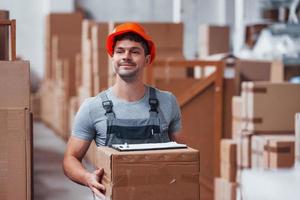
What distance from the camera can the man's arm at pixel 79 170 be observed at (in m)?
3.15

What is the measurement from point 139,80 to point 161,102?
0.54 feet

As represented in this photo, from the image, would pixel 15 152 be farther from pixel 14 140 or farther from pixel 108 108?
pixel 108 108

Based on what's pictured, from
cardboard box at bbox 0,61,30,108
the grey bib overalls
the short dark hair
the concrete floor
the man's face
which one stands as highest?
the short dark hair

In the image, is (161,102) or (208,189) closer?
(161,102)

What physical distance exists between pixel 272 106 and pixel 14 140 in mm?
3471

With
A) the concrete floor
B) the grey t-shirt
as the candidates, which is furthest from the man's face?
the concrete floor

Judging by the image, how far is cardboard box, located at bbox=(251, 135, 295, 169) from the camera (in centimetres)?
604

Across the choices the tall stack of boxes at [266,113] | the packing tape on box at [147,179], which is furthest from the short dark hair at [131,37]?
the tall stack of boxes at [266,113]

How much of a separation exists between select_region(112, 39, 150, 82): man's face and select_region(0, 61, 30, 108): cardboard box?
1.54 ft

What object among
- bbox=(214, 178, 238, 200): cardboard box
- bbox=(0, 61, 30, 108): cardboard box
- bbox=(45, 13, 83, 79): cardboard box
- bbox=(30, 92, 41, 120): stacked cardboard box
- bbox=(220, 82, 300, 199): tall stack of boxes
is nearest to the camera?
bbox=(0, 61, 30, 108): cardboard box

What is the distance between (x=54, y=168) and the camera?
32.9 ft

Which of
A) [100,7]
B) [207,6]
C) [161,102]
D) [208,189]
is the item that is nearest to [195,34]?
[207,6]

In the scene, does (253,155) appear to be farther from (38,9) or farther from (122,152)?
(38,9)

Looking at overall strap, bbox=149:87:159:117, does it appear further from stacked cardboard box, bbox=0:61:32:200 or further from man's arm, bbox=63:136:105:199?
stacked cardboard box, bbox=0:61:32:200
